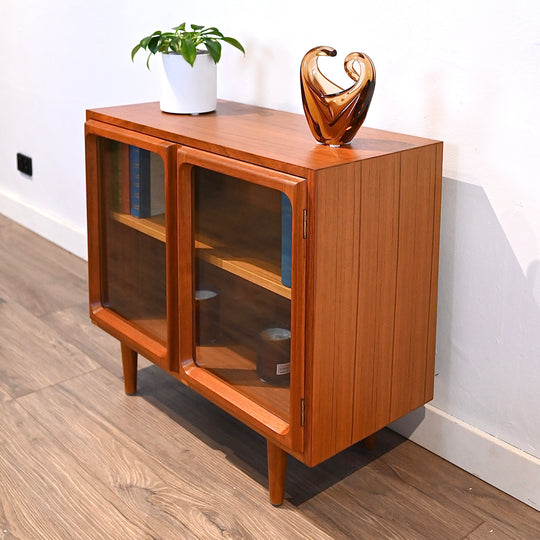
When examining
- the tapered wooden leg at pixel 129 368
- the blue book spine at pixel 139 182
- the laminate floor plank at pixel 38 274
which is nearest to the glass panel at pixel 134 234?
the blue book spine at pixel 139 182

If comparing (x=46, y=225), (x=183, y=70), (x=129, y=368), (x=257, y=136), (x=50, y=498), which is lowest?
(x=50, y=498)

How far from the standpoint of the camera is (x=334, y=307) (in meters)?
Result: 1.29

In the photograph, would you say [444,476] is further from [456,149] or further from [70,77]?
[70,77]

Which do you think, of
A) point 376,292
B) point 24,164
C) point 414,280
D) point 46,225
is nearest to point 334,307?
point 376,292

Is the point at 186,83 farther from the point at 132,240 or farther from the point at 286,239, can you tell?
the point at 286,239

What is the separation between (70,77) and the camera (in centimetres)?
255

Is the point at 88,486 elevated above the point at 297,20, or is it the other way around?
the point at 297,20

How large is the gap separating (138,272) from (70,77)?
1130 millimetres

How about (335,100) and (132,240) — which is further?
(132,240)

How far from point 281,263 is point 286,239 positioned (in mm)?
51

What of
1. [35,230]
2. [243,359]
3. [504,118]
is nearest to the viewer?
[504,118]

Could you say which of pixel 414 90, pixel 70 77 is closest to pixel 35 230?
pixel 70 77

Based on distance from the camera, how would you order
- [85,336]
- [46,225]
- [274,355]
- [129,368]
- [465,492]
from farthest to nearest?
[46,225]
[85,336]
[129,368]
[465,492]
[274,355]

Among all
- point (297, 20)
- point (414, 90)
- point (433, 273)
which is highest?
point (297, 20)
